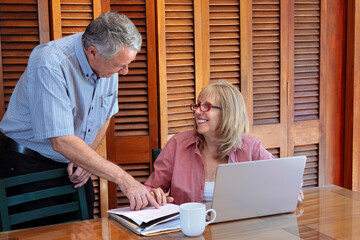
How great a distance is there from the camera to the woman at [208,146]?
2.10 meters

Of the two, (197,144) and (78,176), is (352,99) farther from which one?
(78,176)

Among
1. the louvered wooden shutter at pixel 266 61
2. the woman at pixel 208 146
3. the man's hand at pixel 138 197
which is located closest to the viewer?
the man's hand at pixel 138 197

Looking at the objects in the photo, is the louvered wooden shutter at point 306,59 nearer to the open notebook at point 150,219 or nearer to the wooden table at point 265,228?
the wooden table at point 265,228

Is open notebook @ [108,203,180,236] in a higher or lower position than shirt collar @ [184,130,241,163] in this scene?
lower

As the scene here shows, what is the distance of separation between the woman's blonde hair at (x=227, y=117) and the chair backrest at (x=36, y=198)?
612 mm

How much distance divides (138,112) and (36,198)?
1.01 m

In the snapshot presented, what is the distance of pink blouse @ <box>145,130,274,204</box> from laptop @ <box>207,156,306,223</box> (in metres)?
0.41

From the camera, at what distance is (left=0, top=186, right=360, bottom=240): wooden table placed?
152 centimetres

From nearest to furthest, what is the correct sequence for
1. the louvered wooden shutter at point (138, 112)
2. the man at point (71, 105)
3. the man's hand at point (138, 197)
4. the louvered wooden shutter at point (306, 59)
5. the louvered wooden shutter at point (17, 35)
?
1. the man's hand at point (138, 197)
2. the man at point (71, 105)
3. the louvered wooden shutter at point (17, 35)
4. the louvered wooden shutter at point (138, 112)
5. the louvered wooden shutter at point (306, 59)

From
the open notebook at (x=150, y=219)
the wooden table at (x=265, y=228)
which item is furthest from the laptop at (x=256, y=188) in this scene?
the open notebook at (x=150, y=219)

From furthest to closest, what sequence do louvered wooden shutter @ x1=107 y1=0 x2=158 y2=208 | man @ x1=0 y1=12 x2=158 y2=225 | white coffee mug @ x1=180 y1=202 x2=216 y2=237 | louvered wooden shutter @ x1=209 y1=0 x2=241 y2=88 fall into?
louvered wooden shutter @ x1=209 y1=0 x2=241 y2=88
louvered wooden shutter @ x1=107 y1=0 x2=158 y2=208
man @ x1=0 y1=12 x2=158 y2=225
white coffee mug @ x1=180 y1=202 x2=216 y2=237

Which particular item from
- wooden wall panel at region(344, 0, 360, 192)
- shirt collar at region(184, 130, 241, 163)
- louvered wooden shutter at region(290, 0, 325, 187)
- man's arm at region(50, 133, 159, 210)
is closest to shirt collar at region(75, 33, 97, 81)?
man's arm at region(50, 133, 159, 210)

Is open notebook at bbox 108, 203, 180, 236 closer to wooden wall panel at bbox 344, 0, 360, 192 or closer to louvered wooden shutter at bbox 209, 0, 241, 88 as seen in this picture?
louvered wooden shutter at bbox 209, 0, 241, 88

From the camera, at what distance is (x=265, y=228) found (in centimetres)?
160
